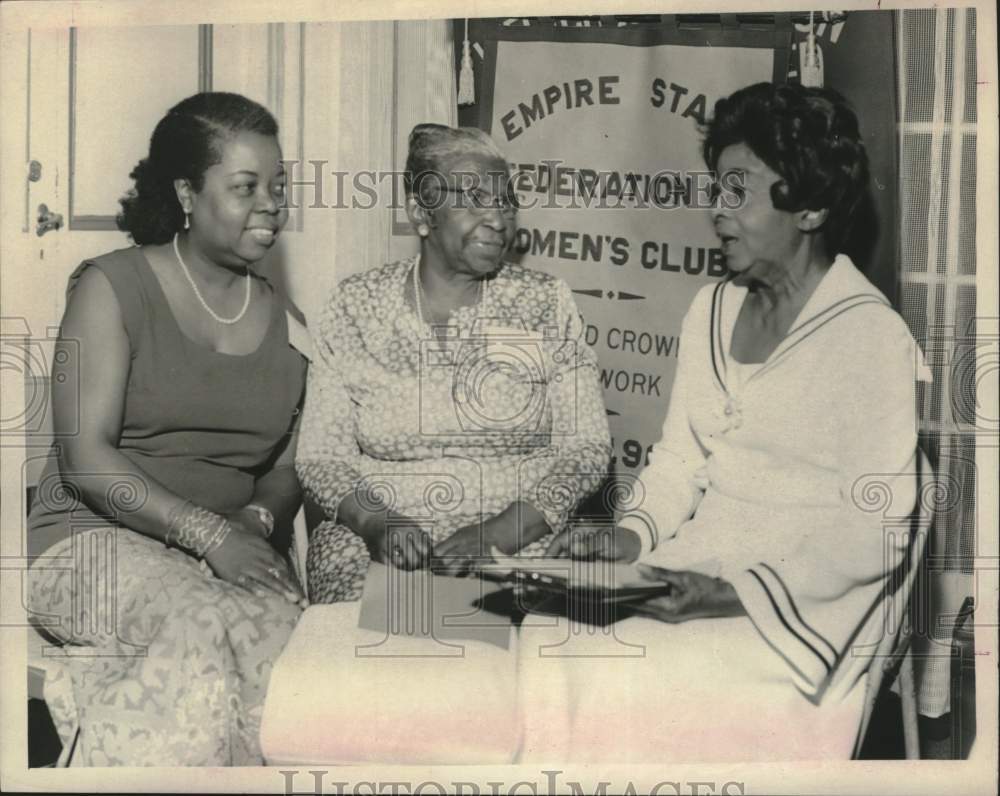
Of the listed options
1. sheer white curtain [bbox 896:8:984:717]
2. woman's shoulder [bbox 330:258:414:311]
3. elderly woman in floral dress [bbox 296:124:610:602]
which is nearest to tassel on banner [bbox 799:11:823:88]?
sheer white curtain [bbox 896:8:984:717]

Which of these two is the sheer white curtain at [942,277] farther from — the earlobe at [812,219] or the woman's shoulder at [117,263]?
the woman's shoulder at [117,263]

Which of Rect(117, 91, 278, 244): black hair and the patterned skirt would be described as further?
Rect(117, 91, 278, 244): black hair

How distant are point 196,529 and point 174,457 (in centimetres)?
15

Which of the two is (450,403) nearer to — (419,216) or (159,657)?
(419,216)

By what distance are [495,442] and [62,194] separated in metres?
1.01

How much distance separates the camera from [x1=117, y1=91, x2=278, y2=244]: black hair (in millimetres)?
2260

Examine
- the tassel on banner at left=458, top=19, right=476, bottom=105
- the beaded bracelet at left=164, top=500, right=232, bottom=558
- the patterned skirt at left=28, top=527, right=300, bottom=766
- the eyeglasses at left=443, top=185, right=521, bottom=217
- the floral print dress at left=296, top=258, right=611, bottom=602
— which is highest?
the tassel on banner at left=458, top=19, right=476, bottom=105

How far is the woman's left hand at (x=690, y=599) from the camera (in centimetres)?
221

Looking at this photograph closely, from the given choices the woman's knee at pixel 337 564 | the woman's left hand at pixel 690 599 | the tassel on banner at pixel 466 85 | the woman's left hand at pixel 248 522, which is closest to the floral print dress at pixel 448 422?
the woman's knee at pixel 337 564

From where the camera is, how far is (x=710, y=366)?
89.0 inches

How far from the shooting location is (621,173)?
7.55 feet

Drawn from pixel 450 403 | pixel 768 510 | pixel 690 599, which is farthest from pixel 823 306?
pixel 450 403

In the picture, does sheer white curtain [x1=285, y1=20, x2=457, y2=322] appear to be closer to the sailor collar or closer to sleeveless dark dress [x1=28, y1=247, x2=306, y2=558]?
sleeveless dark dress [x1=28, y1=247, x2=306, y2=558]

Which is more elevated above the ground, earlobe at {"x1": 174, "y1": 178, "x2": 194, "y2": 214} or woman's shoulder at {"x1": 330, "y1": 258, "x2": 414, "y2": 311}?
earlobe at {"x1": 174, "y1": 178, "x2": 194, "y2": 214}
